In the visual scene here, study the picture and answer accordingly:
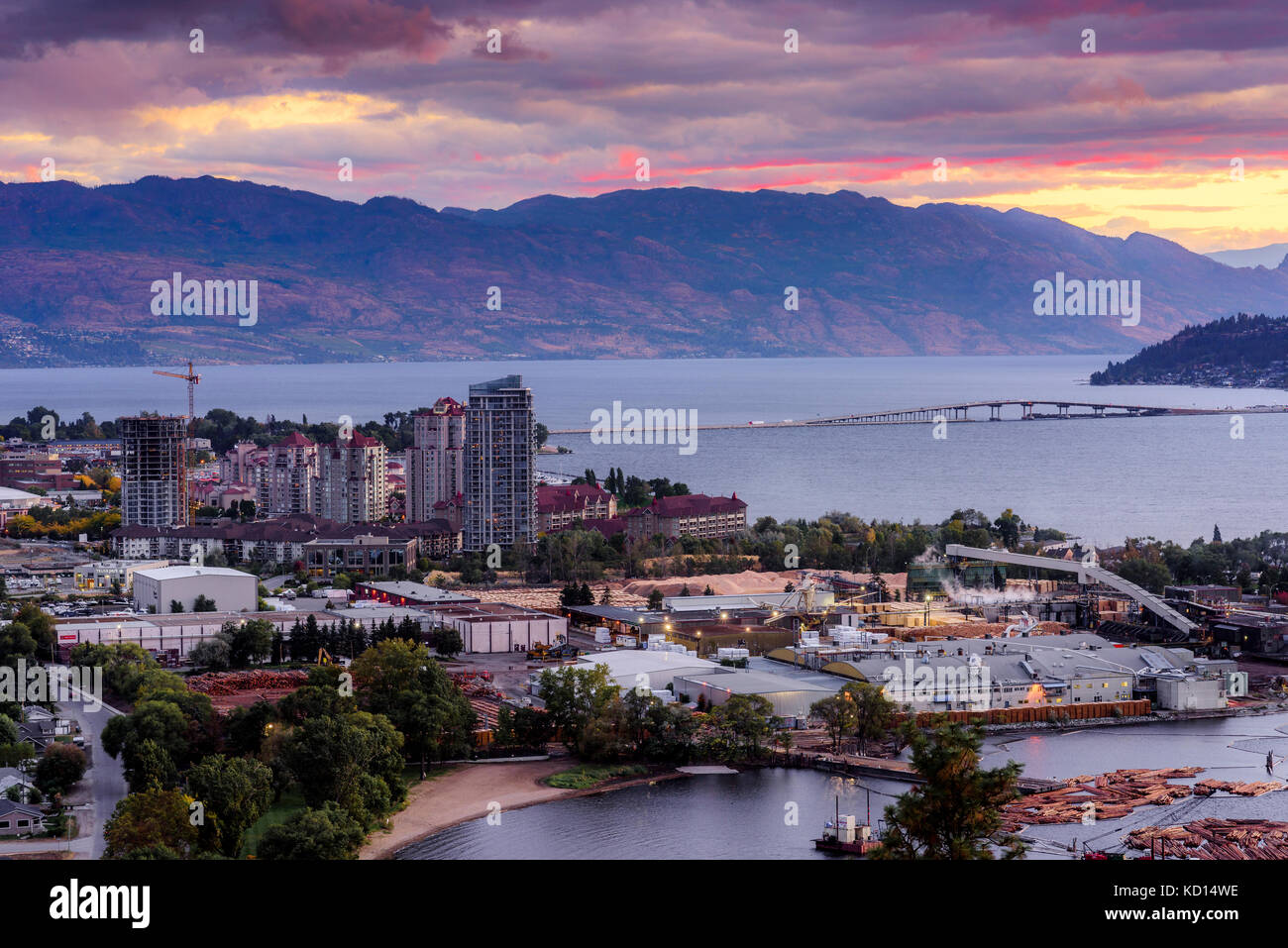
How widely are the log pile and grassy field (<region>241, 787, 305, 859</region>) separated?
4.07 metres

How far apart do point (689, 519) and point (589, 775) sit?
11734 millimetres

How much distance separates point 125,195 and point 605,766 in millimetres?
99037

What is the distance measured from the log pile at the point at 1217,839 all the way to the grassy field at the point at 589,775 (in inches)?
116

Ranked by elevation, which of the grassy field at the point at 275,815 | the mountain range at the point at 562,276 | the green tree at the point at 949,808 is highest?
the mountain range at the point at 562,276

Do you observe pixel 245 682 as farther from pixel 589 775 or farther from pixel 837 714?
pixel 837 714

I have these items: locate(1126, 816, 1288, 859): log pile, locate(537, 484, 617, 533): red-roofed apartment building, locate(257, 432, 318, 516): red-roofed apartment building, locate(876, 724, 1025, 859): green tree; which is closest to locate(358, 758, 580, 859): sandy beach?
locate(1126, 816, 1288, 859): log pile

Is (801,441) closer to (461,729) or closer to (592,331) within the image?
(461,729)

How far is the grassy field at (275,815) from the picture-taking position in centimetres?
686

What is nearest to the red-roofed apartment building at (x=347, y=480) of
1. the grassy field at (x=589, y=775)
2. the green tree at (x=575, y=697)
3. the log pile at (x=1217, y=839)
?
the green tree at (x=575, y=697)

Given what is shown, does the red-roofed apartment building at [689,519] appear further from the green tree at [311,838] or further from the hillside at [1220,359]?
the hillside at [1220,359]

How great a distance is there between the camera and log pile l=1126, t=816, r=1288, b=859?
6961mm

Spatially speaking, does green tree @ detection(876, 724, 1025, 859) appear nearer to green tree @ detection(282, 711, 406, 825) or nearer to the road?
the road

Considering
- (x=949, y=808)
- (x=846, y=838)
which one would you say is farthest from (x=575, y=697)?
(x=949, y=808)

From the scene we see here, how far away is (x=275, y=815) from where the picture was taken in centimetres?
749
